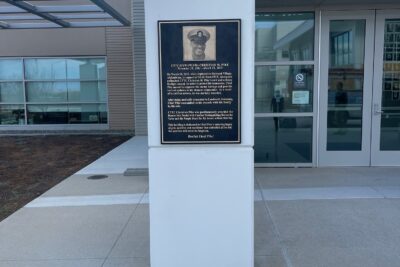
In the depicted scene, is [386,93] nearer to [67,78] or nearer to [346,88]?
[346,88]

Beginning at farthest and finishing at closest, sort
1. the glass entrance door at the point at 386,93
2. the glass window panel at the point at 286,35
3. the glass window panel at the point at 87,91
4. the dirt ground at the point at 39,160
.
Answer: the glass window panel at the point at 87,91 < the glass window panel at the point at 286,35 < the glass entrance door at the point at 386,93 < the dirt ground at the point at 39,160

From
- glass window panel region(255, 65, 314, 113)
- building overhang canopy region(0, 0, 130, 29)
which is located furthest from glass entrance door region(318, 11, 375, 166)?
building overhang canopy region(0, 0, 130, 29)

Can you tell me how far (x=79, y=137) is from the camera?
14633mm

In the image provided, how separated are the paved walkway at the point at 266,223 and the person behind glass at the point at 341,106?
107 cm

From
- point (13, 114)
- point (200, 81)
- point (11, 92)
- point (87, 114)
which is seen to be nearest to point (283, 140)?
point (200, 81)

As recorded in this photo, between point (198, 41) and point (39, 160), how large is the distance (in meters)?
7.96

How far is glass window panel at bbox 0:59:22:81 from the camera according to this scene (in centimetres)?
1573

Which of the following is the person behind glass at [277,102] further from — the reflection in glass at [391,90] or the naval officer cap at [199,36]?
the naval officer cap at [199,36]

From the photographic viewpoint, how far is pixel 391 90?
26.8 feet

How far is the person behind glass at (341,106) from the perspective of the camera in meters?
8.17

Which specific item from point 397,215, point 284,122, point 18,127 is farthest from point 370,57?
point 18,127

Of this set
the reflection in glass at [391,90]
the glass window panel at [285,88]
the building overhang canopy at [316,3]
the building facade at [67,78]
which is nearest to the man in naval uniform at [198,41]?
the building overhang canopy at [316,3]

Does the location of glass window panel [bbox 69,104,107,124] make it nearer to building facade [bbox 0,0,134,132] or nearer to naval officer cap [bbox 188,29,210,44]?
building facade [bbox 0,0,134,132]

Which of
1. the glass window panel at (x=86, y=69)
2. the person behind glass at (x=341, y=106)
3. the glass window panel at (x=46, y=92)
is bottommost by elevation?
the person behind glass at (x=341, y=106)
